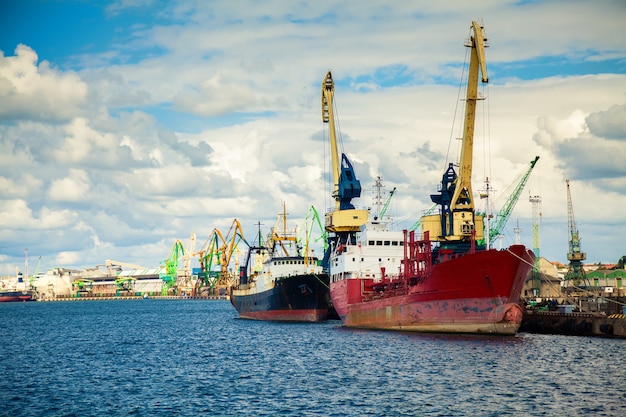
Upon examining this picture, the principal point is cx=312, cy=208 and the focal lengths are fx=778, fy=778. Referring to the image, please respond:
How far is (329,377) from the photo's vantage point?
41.5m

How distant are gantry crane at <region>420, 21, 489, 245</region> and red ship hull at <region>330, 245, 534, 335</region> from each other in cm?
1378

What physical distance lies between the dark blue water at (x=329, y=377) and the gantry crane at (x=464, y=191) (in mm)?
21267

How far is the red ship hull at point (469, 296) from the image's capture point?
165ft

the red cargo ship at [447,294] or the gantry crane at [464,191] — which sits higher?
the gantry crane at [464,191]

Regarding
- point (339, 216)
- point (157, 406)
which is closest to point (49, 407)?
point (157, 406)

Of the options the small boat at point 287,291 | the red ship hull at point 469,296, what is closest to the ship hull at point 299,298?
the small boat at point 287,291

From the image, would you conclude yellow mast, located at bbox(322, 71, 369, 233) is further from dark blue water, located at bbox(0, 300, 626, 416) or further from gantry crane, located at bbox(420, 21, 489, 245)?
dark blue water, located at bbox(0, 300, 626, 416)

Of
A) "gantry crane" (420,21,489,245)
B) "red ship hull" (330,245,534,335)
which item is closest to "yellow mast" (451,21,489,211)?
"gantry crane" (420,21,489,245)

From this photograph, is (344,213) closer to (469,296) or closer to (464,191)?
(464,191)

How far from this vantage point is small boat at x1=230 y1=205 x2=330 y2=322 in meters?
84.4

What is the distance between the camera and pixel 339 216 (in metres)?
92.6

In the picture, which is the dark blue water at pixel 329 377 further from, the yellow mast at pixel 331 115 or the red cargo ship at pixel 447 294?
the yellow mast at pixel 331 115

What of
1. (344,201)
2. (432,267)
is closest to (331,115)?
(344,201)

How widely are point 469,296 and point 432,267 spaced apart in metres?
3.84
